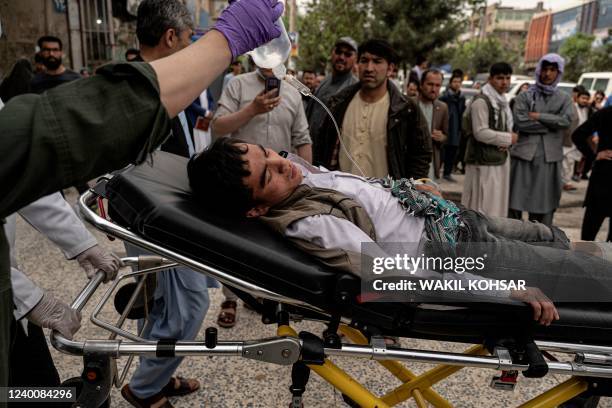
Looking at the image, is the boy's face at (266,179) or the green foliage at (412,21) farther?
the green foliage at (412,21)

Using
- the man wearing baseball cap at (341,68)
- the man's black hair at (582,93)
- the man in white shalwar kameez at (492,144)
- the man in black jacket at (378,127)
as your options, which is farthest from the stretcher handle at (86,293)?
the man's black hair at (582,93)

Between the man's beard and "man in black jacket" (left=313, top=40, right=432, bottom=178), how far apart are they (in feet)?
11.9

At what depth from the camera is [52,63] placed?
5.21 meters

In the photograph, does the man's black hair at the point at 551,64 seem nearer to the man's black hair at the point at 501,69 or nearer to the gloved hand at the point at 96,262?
the man's black hair at the point at 501,69

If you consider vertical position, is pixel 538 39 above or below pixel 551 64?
above

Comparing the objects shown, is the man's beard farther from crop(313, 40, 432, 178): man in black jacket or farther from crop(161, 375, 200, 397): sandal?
crop(161, 375, 200, 397): sandal

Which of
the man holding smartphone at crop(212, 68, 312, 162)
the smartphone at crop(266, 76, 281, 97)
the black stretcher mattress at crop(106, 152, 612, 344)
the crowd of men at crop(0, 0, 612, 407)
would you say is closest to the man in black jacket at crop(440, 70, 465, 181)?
the crowd of men at crop(0, 0, 612, 407)

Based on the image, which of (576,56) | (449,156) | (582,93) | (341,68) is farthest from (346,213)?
(576,56)

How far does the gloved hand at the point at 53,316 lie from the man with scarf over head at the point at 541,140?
4.31m

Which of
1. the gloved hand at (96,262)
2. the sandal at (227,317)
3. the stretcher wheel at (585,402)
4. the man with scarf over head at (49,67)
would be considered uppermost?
the man with scarf over head at (49,67)

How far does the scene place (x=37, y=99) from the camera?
2.41ft

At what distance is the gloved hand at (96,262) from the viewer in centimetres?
176

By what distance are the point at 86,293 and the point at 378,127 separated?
217 cm

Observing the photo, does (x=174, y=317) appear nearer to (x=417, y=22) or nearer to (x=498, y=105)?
(x=498, y=105)
